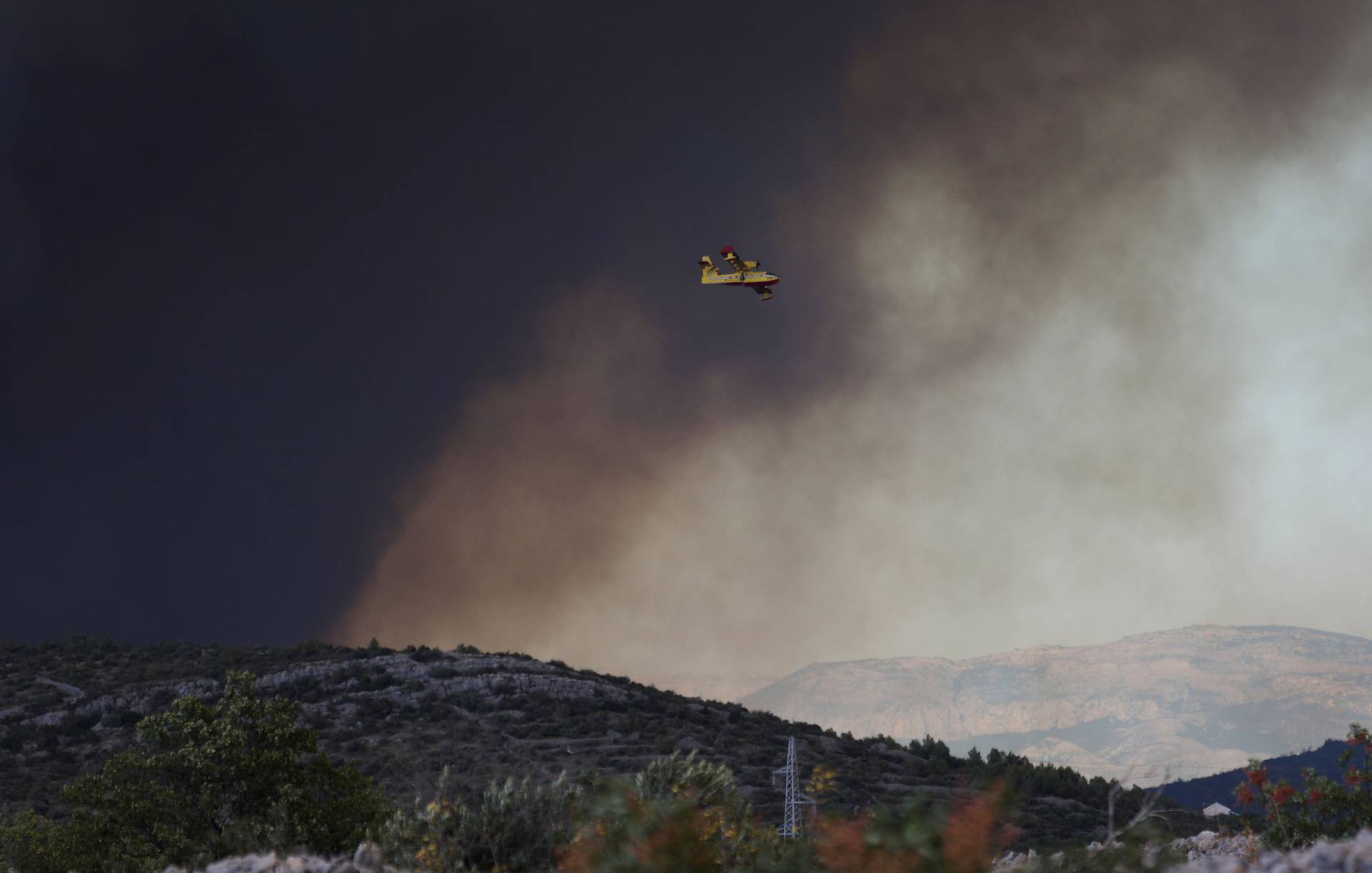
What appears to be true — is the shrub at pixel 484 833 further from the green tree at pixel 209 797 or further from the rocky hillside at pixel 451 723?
the rocky hillside at pixel 451 723

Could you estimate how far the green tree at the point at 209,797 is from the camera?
18828mm

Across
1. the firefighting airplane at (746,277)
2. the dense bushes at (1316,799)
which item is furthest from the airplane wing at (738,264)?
the dense bushes at (1316,799)

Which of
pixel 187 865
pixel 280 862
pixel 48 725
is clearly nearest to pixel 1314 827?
pixel 280 862

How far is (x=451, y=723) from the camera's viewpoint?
2296 inches

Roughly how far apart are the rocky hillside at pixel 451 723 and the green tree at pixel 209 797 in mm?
17815

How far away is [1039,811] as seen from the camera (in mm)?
47375

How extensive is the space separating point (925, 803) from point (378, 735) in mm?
51708

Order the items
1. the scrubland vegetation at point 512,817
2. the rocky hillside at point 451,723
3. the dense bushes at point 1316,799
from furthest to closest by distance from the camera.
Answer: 1. the rocky hillside at point 451,723
2. the dense bushes at point 1316,799
3. the scrubland vegetation at point 512,817

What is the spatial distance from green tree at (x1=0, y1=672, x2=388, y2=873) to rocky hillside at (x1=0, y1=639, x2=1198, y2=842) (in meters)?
17.8

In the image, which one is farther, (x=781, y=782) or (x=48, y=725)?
(x=48, y=725)

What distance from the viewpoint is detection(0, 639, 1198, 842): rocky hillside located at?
151 feet

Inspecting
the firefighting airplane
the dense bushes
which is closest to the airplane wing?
the firefighting airplane

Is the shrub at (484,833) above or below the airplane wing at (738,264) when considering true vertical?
below

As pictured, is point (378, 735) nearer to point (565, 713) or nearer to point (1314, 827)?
point (565, 713)
